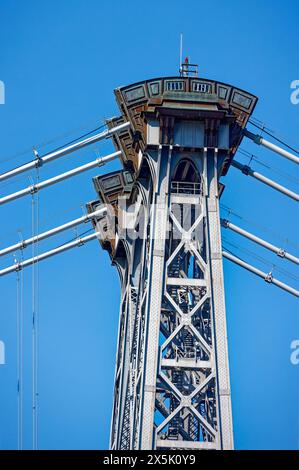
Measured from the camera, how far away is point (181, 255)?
73438 millimetres

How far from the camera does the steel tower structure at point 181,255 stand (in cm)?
6612

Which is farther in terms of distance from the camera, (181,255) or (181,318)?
(181,255)

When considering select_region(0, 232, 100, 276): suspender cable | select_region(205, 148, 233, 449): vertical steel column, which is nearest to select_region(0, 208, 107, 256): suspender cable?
select_region(0, 232, 100, 276): suspender cable

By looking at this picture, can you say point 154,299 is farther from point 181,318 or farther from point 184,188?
point 184,188

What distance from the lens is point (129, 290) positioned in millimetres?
79438

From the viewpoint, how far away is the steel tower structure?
2603 inches

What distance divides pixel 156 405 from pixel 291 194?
12663mm

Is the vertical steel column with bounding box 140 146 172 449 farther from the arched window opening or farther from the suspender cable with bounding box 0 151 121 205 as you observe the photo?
the suspender cable with bounding box 0 151 121 205

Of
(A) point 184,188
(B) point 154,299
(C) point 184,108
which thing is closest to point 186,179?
(A) point 184,188

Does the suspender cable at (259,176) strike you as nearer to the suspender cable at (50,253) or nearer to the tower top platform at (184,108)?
the tower top platform at (184,108)
